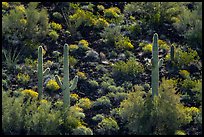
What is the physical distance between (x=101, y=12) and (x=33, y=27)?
4.00 m

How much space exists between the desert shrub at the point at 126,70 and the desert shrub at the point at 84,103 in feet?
8.00

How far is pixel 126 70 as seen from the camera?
123ft

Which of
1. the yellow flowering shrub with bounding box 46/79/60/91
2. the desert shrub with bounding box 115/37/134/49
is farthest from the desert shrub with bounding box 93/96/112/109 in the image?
the desert shrub with bounding box 115/37/134/49

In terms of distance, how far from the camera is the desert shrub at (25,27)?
39.7 metres

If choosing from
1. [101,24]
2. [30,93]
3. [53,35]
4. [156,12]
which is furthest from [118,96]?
[156,12]

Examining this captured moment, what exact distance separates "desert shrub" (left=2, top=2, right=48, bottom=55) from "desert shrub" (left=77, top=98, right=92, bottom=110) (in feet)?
16.2

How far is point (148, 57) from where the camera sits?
128 ft

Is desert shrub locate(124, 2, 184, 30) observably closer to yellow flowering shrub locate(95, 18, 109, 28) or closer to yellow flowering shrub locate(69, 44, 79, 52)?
yellow flowering shrub locate(95, 18, 109, 28)

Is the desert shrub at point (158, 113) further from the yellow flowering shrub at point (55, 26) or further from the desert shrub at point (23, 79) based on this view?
the yellow flowering shrub at point (55, 26)

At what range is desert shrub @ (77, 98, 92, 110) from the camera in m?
35.0

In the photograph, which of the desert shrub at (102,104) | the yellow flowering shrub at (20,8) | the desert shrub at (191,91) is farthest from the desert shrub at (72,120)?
the yellow flowering shrub at (20,8)

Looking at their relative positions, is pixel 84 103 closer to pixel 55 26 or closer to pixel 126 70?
pixel 126 70

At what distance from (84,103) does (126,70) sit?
302 cm

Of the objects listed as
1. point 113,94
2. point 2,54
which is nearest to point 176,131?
point 113,94
